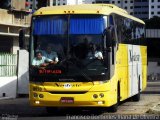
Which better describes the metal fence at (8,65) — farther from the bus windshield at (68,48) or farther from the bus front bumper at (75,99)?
the bus front bumper at (75,99)

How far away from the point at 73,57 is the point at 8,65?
1201cm

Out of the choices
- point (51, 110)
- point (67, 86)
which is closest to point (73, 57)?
point (67, 86)

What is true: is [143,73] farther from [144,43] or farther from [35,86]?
[35,86]

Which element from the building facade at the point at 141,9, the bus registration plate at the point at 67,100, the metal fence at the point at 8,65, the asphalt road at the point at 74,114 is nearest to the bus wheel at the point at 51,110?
the asphalt road at the point at 74,114

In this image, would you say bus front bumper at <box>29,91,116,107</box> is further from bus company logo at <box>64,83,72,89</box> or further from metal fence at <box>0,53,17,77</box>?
metal fence at <box>0,53,17,77</box>

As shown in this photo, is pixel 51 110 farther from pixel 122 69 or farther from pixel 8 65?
pixel 8 65

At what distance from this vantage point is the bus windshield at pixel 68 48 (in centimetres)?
1730

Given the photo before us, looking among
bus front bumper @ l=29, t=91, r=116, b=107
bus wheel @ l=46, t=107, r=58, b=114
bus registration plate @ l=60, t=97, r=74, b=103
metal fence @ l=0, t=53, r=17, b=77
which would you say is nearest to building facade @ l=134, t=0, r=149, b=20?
metal fence @ l=0, t=53, r=17, b=77

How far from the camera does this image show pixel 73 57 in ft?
56.9

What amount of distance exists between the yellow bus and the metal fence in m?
10.6

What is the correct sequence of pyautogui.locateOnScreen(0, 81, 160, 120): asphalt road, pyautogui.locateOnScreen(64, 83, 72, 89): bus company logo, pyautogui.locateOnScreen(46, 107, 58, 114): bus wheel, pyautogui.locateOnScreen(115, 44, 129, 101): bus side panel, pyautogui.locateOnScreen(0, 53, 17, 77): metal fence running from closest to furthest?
1. pyautogui.locateOnScreen(64, 83, 72, 89): bus company logo
2. pyautogui.locateOnScreen(0, 81, 160, 120): asphalt road
3. pyautogui.locateOnScreen(115, 44, 129, 101): bus side panel
4. pyautogui.locateOnScreen(46, 107, 58, 114): bus wheel
5. pyautogui.locateOnScreen(0, 53, 17, 77): metal fence

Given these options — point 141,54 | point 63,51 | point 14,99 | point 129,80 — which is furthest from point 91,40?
point 14,99

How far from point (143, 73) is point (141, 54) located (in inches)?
53.2

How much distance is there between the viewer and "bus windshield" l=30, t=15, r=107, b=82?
17297 mm
